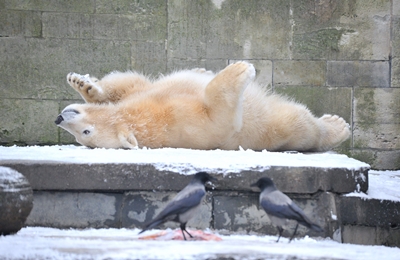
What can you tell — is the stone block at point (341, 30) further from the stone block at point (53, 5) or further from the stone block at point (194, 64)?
the stone block at point (53, 5)

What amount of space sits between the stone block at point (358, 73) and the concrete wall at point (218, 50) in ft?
0.04

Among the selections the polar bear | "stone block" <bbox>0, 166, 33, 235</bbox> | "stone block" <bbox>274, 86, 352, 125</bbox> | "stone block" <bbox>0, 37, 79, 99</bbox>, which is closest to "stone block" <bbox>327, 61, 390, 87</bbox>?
"stone block" <bbox>274, 86, 352, 125</bbox>

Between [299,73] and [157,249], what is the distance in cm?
613

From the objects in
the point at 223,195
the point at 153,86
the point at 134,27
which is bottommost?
the point at 223,195

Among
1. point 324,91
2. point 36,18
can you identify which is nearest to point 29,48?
point 36,18

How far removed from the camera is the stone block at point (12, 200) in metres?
3.51

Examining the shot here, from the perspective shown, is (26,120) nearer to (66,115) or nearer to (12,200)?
(66,115)

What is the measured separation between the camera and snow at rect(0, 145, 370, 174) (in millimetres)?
4270

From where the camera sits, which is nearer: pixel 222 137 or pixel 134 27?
pixel 222 137

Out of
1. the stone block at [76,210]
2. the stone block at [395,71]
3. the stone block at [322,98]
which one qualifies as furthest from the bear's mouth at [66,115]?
the stone block at [395,71]

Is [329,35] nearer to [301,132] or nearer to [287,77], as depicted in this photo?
[287,77]

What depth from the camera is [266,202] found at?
11.6 ft

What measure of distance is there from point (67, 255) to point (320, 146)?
3.65 m

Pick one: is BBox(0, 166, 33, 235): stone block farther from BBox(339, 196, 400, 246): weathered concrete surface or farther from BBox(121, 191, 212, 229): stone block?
BBox(339, 196, 400, 246): weathered concrete surface
